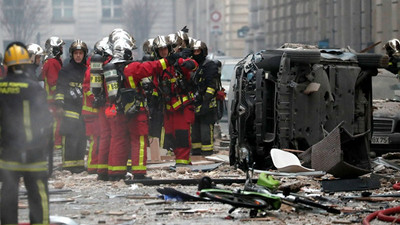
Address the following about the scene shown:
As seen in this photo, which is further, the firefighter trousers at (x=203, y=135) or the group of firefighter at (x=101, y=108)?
the firefighter trousers at (x=203, y=135)

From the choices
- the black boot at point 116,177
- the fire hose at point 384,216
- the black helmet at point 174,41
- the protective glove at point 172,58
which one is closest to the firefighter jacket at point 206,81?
the black helmet at point 174,41

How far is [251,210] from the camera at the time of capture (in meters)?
9.98

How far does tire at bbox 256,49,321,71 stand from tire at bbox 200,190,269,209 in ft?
11.5

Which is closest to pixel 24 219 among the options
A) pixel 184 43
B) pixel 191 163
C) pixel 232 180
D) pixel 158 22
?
pixel 232 180

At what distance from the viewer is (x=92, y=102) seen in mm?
14172

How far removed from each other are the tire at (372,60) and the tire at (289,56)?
2.67 feet

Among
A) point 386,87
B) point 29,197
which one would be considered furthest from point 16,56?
point 386,87

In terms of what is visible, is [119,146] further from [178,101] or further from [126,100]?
[178,101]

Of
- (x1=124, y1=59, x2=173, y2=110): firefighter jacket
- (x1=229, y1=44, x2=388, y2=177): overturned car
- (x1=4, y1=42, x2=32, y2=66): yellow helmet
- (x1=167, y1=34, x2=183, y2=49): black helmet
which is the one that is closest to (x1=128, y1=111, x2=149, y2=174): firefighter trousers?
(x1=124, y1=59, x2=173, y2=110): firefighter jacket

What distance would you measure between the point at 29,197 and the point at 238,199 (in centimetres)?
219

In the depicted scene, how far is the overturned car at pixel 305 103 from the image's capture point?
13.4 m

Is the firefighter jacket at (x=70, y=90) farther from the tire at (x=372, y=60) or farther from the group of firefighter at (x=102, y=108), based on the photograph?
the tire at (x=372, y=60)

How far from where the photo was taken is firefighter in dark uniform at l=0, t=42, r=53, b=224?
866 centimetres

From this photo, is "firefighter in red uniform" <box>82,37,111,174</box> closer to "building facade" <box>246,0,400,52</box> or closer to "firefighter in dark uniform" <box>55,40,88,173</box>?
"firefighter in dark uniform" <box>55,40,88,173</box>
